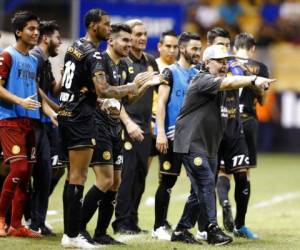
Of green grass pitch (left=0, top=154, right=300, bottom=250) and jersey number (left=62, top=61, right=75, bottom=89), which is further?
green grass pitch (left=0, top=154, right=300, bottom=250)

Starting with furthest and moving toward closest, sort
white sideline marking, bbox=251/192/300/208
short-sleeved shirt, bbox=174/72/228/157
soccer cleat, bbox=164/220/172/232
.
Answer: white sideline marking, bbox=251/192/300/208 → soccer cleat, bbox=164/220/172/232 → short-sleeved shirt, bbox=174/72/228/157

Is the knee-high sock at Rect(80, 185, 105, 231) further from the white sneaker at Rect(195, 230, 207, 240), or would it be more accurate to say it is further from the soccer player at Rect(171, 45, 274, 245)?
the white sneaker at Rect(195, 230, 207, 240)

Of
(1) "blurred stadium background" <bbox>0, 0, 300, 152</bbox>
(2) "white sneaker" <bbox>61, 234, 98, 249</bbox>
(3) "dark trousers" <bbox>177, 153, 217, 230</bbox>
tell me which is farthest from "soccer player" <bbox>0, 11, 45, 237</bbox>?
(1) "blurred stadium background" <bbox>0, 0, 300, 152</bbox>

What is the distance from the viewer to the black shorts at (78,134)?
9.04 m

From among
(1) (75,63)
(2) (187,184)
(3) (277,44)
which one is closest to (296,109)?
(3) (277,44)

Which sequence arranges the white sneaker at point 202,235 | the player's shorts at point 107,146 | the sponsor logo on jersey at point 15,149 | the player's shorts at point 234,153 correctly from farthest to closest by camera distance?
the player's shorts at point 234,153
the white sneaker at point 202,235
the sponsor logo on jersey at point 15,149
the player's shorts at point 107,146

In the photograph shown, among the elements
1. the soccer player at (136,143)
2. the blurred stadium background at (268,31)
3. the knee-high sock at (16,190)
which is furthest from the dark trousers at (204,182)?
the blurred stadium background at (268,31)

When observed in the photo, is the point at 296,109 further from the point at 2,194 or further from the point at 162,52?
the point at 2,194

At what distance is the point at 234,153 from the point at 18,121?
8.14ft

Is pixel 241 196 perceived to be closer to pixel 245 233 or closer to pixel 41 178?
pixel 245 233

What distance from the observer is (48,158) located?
A: 10.3 metres

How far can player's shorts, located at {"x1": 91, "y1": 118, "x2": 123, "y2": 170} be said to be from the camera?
9438mm

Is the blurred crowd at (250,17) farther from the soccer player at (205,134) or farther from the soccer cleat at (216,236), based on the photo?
the soccer cleat at (216,236)

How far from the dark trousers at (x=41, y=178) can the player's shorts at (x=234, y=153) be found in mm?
1972
